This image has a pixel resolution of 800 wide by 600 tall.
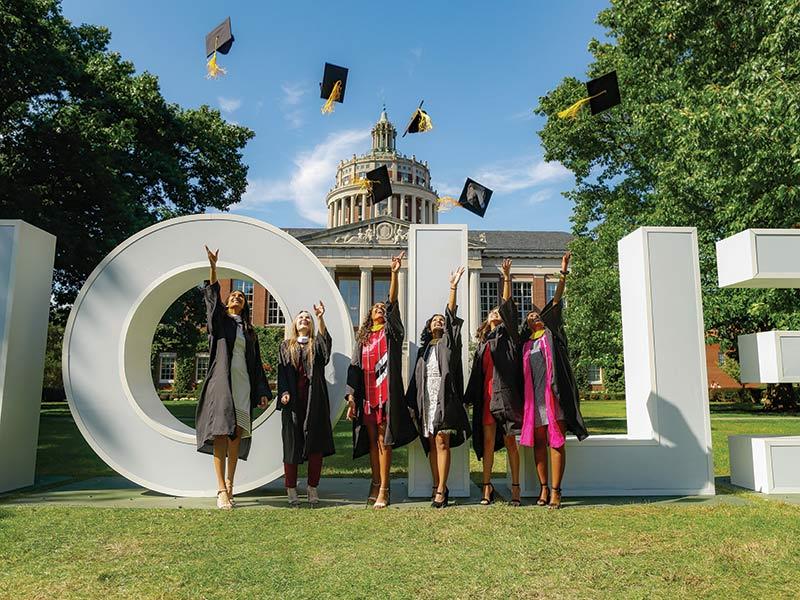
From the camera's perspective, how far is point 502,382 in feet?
17.8

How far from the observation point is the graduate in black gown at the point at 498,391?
17.7 ft

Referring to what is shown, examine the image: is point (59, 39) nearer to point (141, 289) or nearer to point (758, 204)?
point (141, 289)

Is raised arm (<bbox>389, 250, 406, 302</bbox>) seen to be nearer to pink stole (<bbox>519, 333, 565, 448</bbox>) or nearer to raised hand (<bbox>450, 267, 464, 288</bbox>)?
raised hand (<bbox>450, 267, 464, 288</bbox>)

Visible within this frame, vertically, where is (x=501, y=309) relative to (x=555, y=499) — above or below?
above

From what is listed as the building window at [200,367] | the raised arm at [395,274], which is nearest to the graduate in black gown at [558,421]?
the raised arm at [395,274]

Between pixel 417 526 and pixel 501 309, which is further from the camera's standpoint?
pixel 501 309

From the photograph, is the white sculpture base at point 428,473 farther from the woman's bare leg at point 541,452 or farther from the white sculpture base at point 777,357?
the white sculpture base at point 777,357

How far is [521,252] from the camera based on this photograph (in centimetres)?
4744

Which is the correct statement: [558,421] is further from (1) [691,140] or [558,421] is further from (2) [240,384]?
(1) [691,140]

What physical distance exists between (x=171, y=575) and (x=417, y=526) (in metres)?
1.78

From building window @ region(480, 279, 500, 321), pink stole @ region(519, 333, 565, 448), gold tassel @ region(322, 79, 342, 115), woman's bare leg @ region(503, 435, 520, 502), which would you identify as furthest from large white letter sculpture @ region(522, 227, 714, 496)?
building window @ region(480, 279, 500, 321)

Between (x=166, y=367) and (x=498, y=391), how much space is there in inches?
1609

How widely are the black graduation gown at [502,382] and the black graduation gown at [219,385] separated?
6.37 feet

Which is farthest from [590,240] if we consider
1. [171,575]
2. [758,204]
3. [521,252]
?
[521,252]
